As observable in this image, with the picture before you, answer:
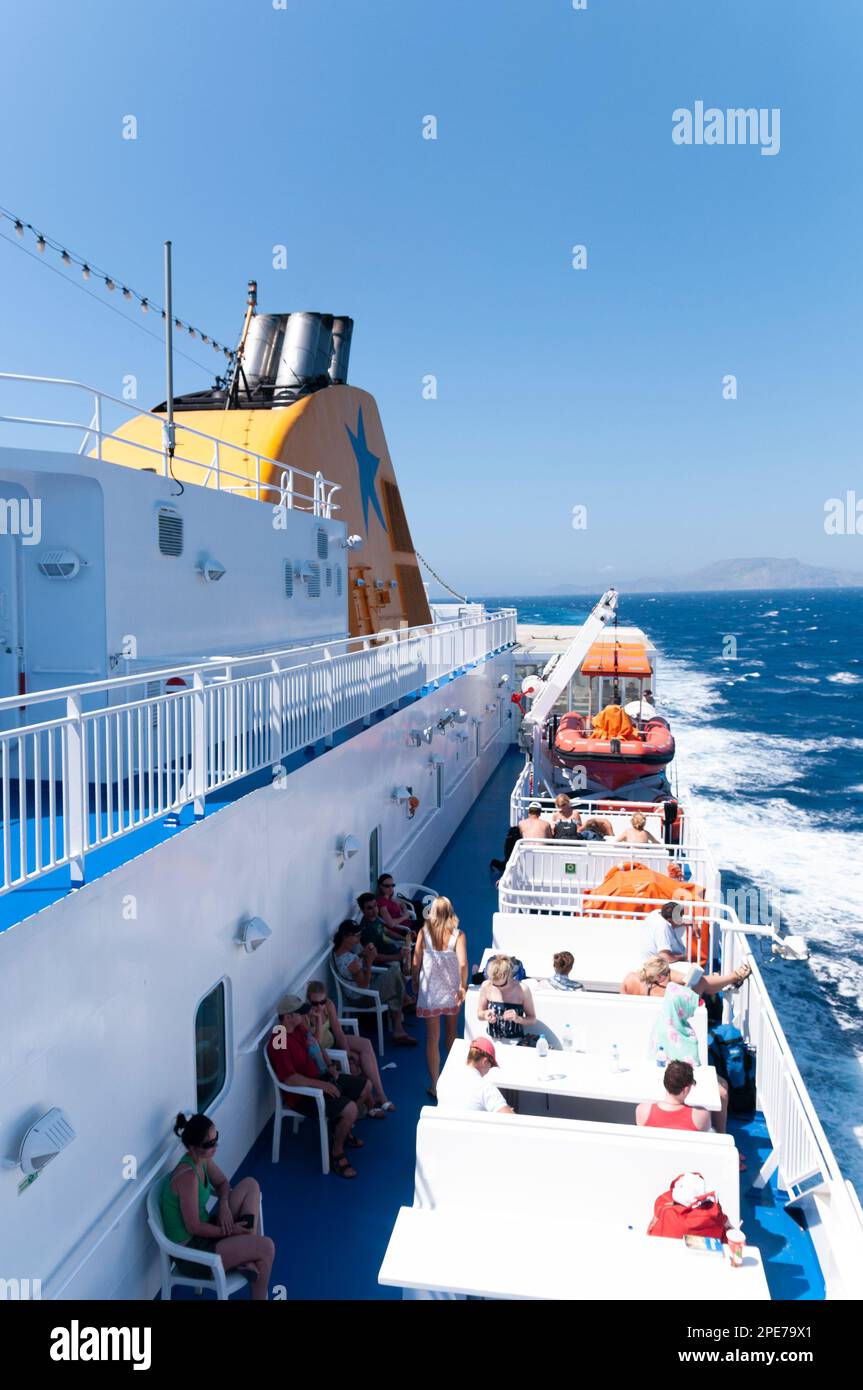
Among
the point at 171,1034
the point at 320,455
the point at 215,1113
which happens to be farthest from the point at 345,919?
the point at 320,455

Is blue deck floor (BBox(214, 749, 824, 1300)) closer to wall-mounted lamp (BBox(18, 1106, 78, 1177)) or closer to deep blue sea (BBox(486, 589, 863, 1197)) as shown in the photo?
wall-mounted lamp (BBox(18, 1106, 78, 1177))

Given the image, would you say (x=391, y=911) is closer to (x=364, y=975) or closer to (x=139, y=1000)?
(x=364, y=975)

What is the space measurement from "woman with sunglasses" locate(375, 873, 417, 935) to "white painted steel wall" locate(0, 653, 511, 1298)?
80 cm

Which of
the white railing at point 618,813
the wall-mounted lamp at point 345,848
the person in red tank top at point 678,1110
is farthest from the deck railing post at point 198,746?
the white railing at point 618,813

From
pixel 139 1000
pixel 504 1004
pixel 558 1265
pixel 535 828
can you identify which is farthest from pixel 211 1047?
pixel 535 828

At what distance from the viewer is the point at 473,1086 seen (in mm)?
5320

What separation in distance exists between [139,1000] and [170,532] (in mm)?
4102

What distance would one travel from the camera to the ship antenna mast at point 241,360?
13062mm

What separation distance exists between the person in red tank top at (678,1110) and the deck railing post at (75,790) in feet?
10.9

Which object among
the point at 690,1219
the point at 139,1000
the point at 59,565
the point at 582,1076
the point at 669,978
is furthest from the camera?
the point at 669,978

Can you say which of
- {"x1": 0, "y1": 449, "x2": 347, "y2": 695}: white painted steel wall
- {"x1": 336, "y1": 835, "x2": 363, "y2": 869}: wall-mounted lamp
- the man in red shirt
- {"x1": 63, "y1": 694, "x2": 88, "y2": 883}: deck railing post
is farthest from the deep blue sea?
{"x1": 0, "y1": 449, "x2": 347, "y2": 695}: white painted steel wall

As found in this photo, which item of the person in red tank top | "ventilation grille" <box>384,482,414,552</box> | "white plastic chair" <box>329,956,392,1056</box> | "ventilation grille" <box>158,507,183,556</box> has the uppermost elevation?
"ventilation grille" <box>384,482,414,552</box>

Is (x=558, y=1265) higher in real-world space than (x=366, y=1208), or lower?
higher

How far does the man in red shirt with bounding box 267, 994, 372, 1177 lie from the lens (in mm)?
5680
